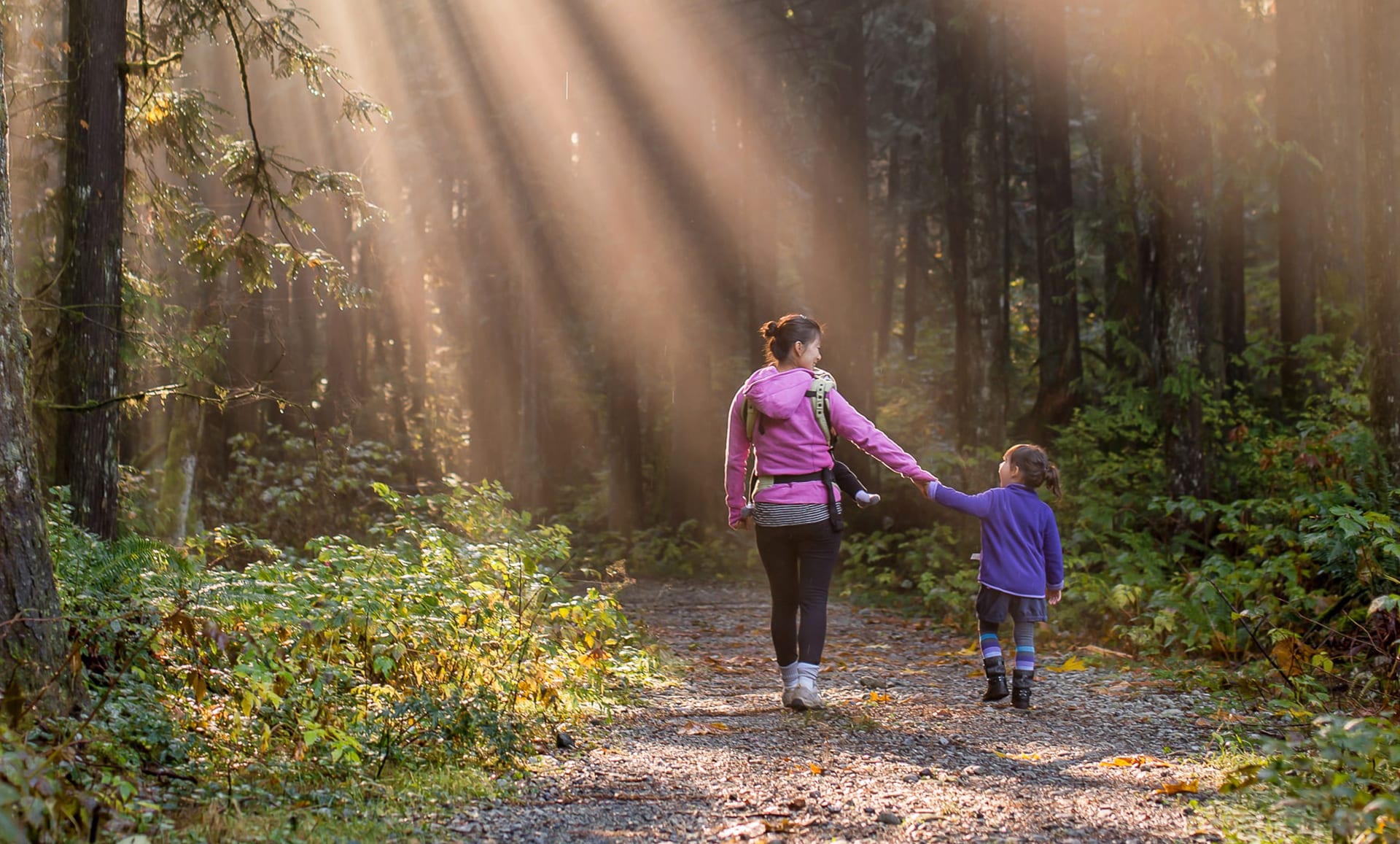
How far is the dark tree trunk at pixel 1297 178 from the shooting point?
52.2 ft

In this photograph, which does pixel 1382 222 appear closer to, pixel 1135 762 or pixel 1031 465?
pixel 1031 465

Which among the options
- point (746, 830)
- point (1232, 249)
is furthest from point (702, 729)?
point (1232, 249)

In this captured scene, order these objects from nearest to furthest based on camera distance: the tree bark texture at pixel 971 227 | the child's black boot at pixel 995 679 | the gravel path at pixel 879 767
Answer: the gravel path at pixel 879 767 < the child's black boot at pixel 995 679 < the tree bark texture at pixel 971 227

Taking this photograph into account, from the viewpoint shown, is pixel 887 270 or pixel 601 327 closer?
pixel 601 327

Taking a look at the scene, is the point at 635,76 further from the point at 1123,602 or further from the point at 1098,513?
the point at 1123,602

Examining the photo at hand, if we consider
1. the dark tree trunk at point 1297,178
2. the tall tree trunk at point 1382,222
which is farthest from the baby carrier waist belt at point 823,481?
the dark tree trunk at point 1297,178

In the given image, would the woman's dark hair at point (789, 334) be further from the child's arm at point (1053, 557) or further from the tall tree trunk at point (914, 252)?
the tall tree trunk at point (914, 252)

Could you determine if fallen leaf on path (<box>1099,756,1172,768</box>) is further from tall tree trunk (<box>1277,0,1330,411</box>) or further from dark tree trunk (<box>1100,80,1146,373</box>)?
tall tree trunk (<box>1277,0,1330,411</box>)

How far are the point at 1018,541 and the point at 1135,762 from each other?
189 centimetres

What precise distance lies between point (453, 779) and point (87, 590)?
2.31m

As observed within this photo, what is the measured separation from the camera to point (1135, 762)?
5258 mm

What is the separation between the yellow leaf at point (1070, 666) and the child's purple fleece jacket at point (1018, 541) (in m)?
1.90

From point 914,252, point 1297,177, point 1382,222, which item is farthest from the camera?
point 914,252

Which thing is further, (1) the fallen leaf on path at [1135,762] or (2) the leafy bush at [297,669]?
(1) the fallen leaf on path at [1135,762]
